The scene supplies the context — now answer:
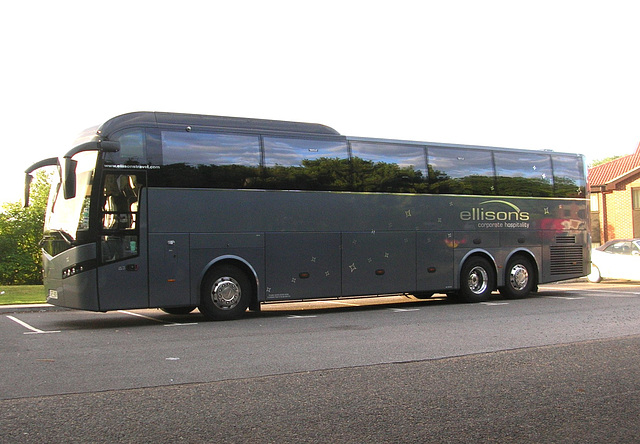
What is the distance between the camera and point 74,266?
12.5m

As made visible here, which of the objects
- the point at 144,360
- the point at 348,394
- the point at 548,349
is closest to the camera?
the point at 348,394

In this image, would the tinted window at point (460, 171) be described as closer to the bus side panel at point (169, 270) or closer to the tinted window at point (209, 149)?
the tinted window at point (209, 149)

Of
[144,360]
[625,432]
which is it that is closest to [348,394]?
[625,432]

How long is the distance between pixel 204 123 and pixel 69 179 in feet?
8.73

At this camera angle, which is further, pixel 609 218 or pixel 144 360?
pixel 609 218

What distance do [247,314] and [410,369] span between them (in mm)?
7743

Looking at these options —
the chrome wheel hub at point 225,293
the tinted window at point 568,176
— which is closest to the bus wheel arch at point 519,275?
the tinted window at point 568,176

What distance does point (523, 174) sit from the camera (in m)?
18.2

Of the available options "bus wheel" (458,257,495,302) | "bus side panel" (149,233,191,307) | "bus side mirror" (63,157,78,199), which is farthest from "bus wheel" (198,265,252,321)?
"bus wheel" (458,257,495,302)

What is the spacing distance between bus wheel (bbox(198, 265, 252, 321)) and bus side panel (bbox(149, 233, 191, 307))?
420 millimetres

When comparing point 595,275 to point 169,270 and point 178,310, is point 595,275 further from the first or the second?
point 169,270

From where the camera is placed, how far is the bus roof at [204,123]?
41.6 feet

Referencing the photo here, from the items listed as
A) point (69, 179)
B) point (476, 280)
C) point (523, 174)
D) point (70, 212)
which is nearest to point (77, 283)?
point (70, 212)

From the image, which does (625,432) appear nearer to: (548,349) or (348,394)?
(348,394)
